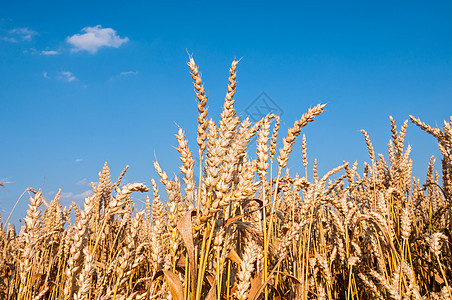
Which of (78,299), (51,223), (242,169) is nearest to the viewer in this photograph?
(78,299)

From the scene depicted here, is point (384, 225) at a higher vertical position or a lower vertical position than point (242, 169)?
lower

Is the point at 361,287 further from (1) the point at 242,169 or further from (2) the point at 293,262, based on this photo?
(1) the point at 242,169

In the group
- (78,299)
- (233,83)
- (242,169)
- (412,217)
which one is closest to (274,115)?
(242,169)

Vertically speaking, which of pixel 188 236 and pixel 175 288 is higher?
pixel 188 236

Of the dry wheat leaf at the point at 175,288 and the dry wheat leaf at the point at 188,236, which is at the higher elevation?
the dry wheat leaf at the point at 188,236

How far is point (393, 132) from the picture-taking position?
3.60 meters

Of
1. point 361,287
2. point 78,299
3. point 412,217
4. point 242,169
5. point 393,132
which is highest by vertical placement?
point 393,132

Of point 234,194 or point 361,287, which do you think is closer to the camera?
point 234,194

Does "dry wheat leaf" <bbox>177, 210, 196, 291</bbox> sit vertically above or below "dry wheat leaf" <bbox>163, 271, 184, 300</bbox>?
above

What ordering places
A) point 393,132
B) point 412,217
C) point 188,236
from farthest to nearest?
1. point 393,132
2. point 412,217
3. point 188,236

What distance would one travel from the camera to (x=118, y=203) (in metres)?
1.54

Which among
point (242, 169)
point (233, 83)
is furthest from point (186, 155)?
point (242, 169)

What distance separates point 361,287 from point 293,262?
2.94 ft

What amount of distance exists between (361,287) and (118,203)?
209cm
